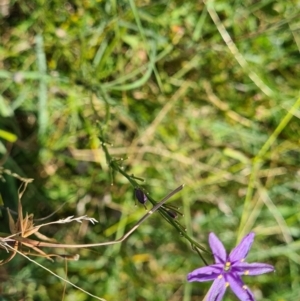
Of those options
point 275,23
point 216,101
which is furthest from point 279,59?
point 216,101

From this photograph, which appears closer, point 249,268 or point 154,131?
point 249,268

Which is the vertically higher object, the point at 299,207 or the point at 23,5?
the point at 23,5

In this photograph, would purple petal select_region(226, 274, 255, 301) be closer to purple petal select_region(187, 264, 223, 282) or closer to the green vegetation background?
purple petal select_region(187, 264, 223, 282)

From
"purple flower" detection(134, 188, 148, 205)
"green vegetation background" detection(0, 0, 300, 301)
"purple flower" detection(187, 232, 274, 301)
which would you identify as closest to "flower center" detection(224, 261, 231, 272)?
A: "purple flower" detection(187, 232, 274, 301)

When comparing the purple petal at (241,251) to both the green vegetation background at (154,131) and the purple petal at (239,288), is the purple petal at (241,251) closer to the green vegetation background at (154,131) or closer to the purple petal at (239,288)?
the purple petal at (239,288)

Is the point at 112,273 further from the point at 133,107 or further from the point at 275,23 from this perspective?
the point at 275,23

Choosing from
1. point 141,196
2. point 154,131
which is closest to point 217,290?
point 141,196

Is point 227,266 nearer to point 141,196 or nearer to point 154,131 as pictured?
point 141,196

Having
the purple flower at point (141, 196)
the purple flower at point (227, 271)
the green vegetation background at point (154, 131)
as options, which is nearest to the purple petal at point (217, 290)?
the purple flower at point (227, 271)
